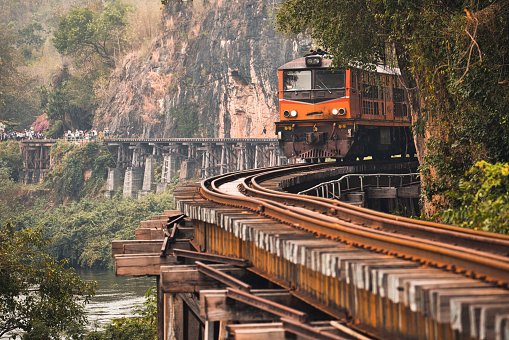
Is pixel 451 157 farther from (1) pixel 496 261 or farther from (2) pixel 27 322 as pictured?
(2) pixel 27 322

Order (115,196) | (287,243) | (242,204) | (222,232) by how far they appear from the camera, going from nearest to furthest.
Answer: (287,243) → (222,232) → (242,204) → (115,196)

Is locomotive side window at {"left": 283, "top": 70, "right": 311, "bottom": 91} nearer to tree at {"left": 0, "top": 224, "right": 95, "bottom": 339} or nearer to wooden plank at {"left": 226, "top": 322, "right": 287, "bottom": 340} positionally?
tree at {"left": 0, "top": 224, "right": 95, "bottom": 339}

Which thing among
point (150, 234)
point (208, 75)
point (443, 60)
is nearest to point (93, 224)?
point (208, 75)

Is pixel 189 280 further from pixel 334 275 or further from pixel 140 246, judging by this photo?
pixel 140 246

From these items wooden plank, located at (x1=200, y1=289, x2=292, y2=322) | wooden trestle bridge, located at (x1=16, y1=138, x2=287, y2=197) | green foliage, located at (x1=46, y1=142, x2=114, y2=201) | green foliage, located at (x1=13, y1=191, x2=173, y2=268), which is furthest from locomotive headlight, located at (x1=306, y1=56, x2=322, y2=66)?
green foliage, located at (x1=46, y1=142, x2=114, y2=201)

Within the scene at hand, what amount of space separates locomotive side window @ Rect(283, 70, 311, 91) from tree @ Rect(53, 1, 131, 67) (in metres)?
50.5

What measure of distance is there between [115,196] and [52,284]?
3662cm

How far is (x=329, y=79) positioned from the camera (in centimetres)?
1966

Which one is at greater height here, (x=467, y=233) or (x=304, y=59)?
(x=304, y=59)

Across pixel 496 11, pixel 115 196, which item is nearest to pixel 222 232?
pixel 496 11

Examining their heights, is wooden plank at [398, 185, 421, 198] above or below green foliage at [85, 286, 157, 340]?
above

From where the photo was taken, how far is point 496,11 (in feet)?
32.3

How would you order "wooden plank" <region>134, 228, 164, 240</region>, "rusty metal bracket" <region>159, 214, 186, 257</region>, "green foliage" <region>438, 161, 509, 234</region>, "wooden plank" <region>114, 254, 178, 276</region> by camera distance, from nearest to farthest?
"green foliage" <region>438, 161, 509, 234</region> < "wooden plank" <region>114, 254, 178, 276</region> < "rusty metal bracket" <region>159, 214, 186, 257</region> < "wooden plank" <region>134, 228, 164, 240</region>

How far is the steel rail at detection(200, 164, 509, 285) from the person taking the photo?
397 cm
